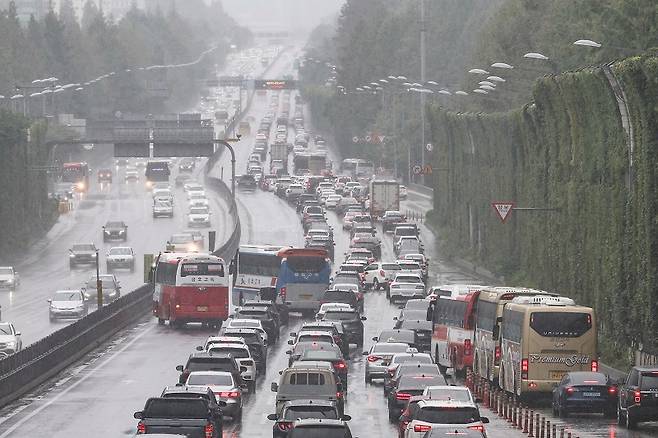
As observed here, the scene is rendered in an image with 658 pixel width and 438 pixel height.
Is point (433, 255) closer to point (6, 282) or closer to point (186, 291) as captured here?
point (6, 282)

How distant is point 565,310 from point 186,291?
34.5m

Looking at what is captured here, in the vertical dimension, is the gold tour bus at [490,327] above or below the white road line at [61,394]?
above

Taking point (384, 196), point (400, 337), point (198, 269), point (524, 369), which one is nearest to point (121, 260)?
point (384, 196)

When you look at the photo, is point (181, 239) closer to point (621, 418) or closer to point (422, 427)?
point (621, 418)

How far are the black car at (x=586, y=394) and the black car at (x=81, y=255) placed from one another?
81036 mm

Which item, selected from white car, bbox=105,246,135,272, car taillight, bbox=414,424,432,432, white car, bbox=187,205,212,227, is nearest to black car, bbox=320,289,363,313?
white car, bbox=105,246,135,272

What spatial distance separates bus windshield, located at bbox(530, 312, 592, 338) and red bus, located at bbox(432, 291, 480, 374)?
33.3ft

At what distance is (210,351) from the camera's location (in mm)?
59500

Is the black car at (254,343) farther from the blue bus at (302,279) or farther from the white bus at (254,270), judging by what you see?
the white bus at (254,270)

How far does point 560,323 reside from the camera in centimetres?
5462

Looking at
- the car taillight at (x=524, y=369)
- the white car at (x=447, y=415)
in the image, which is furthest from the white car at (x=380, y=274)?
the white car at (x=447, y=415)

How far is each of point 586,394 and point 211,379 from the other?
10.0 metres

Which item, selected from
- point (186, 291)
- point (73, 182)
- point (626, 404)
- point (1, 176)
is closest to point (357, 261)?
point (186, 291)

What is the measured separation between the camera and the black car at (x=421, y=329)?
76.2m
